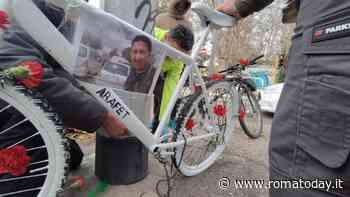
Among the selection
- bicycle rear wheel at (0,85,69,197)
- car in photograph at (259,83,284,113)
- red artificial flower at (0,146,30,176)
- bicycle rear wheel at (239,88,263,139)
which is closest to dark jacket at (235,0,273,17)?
bicycle rear wheel at (0,85,69,197)

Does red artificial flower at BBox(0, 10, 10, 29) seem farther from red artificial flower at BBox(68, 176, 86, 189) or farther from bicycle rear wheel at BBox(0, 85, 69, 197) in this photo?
red artificial flower at BBox(68, 176, 86, 189)

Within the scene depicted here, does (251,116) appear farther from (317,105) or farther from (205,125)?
(317,105)

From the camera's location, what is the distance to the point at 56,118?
1.31 meters

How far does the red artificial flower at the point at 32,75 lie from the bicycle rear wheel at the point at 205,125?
1.19m

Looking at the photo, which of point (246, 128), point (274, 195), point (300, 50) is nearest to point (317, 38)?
point (300, 50)

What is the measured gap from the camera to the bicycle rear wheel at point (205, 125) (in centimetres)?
233

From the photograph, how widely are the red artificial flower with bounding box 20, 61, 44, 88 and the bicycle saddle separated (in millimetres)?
1211

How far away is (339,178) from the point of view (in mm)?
726

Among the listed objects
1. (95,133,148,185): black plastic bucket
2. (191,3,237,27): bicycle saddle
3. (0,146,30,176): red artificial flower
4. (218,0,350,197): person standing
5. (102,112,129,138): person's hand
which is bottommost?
(95,133,148,185): black plastic bucket

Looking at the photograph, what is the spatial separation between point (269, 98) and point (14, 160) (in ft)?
16.8

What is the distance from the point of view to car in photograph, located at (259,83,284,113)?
5566 mm

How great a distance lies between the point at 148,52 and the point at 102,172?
102 centimetres

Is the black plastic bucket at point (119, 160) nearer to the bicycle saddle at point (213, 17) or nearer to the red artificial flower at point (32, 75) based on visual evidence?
the red artificial flower at point (32, 75)

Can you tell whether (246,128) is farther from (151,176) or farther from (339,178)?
(339,178)
